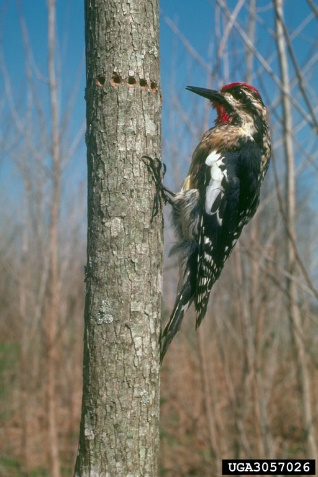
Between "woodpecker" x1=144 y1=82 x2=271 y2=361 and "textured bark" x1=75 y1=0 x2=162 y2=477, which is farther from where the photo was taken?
"woodpecker" x1=144 y1=82 x2=271 y2=361

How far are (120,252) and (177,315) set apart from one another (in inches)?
27.2

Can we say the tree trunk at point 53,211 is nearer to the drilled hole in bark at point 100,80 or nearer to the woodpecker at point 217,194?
the woodpecker at point 217,194

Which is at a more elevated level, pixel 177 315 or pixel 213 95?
pixel 213 95

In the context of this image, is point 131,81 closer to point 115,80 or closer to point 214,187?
point 115,80

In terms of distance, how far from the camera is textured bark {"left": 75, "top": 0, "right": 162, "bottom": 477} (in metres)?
1.71

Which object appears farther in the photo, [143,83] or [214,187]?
[214,187]

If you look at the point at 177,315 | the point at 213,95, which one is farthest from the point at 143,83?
the point at 213,95

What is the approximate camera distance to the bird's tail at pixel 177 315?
2.05 meters

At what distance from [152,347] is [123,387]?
161mm

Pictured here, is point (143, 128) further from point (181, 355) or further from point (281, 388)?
point (281, 388)

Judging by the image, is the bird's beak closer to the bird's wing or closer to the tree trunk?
the bird's wing

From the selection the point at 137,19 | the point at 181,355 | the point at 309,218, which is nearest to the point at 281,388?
the point at 181,355

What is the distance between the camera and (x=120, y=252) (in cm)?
175

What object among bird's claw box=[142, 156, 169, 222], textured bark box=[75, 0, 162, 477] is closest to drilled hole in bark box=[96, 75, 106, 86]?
textured bark box=[75, 0, 162, 477]
